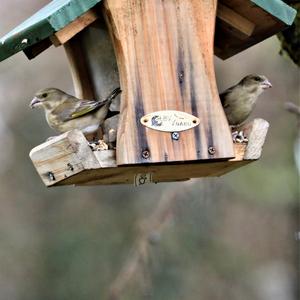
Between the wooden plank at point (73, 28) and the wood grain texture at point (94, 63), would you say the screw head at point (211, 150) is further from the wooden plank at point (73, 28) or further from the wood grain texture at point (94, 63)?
the wooden plank at point (73, 28)

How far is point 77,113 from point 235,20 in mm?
960

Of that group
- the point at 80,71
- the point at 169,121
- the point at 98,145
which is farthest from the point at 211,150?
the point at 80,71

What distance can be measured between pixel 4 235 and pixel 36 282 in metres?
0.79

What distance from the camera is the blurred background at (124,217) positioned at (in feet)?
31.8

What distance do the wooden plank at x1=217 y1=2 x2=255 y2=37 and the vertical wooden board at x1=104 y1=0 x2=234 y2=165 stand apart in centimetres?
28

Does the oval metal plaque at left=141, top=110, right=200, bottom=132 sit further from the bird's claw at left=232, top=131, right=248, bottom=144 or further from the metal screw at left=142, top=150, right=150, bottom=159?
the bird's claw at left=232, top=131, right=248, bottom=144

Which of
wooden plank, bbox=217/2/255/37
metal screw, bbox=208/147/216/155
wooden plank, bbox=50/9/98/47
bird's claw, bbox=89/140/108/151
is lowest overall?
metal screw, bbox=208/147/216/155

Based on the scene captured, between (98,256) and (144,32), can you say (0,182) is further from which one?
(144,32)

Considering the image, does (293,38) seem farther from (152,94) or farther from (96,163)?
(96,163)

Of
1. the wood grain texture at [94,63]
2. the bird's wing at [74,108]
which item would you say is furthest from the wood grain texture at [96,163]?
the wood grain texture at [94,63]

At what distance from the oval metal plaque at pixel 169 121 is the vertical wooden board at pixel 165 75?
2cm

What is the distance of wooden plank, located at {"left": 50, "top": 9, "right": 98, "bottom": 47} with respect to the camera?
15.5ft

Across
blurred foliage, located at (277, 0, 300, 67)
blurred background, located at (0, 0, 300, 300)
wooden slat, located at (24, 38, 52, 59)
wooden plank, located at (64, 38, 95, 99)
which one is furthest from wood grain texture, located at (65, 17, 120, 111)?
blurred background, located at (0, 0, 300, 300)

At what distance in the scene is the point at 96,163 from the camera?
4.54m
